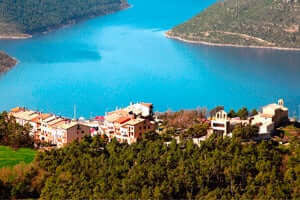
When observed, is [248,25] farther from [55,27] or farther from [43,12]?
[43,12]

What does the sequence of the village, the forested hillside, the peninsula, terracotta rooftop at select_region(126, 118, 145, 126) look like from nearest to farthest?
the forested hillside, the village, terracotta rooftop at select_region(126, 118, 145, 126), the peninsula

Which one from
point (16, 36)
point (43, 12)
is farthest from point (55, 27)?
point (16, 36)

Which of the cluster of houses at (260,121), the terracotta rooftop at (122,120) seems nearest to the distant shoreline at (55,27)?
the terracotta rooftop at (122,120)

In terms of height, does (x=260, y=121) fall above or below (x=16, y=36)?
below

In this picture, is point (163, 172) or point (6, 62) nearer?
point (163, 172)

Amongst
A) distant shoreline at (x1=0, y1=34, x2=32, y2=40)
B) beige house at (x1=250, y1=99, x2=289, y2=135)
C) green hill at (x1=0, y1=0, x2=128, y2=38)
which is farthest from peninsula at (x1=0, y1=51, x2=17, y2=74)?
beige house at (x1=250, y1=99, x2=289, y2=135)

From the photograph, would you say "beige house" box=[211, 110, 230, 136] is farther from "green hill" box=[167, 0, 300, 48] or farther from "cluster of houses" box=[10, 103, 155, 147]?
"green hill" box=[167, 0, 300, 48]

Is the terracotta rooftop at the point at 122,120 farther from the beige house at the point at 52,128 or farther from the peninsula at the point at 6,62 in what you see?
the peninsula at the point at 6,62
